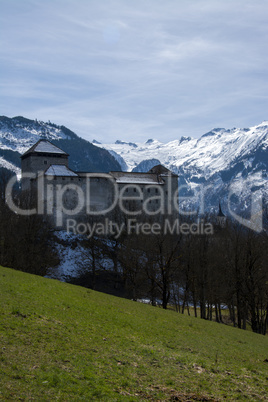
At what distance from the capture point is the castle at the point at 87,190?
78.0 m

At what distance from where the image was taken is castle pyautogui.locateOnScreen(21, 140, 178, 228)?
256ft

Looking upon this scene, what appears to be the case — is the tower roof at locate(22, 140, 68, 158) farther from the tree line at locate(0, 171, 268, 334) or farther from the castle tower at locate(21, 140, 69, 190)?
the tree line at locate(0, 171, 268, 334)

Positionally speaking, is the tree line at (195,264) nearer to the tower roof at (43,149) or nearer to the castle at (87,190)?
the castle at (87,190)

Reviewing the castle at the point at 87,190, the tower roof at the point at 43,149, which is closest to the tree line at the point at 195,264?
the castle at the point at 87,190

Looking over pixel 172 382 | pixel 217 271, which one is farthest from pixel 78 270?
pixel 172 382

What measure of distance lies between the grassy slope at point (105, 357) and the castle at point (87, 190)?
47.6m

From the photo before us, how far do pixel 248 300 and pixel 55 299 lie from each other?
70.6 feet

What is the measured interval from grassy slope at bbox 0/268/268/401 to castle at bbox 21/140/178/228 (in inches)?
1872

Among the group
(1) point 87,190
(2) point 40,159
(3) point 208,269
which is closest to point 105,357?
(3) point 208,269

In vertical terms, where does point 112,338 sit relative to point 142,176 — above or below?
below

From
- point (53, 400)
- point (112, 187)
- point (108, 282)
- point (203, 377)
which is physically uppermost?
point (112, 187)

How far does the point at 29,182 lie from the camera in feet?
278

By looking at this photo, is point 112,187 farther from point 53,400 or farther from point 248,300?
point 53,400

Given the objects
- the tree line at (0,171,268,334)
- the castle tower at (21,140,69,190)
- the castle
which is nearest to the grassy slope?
the tree line at (0,171,268,334)
